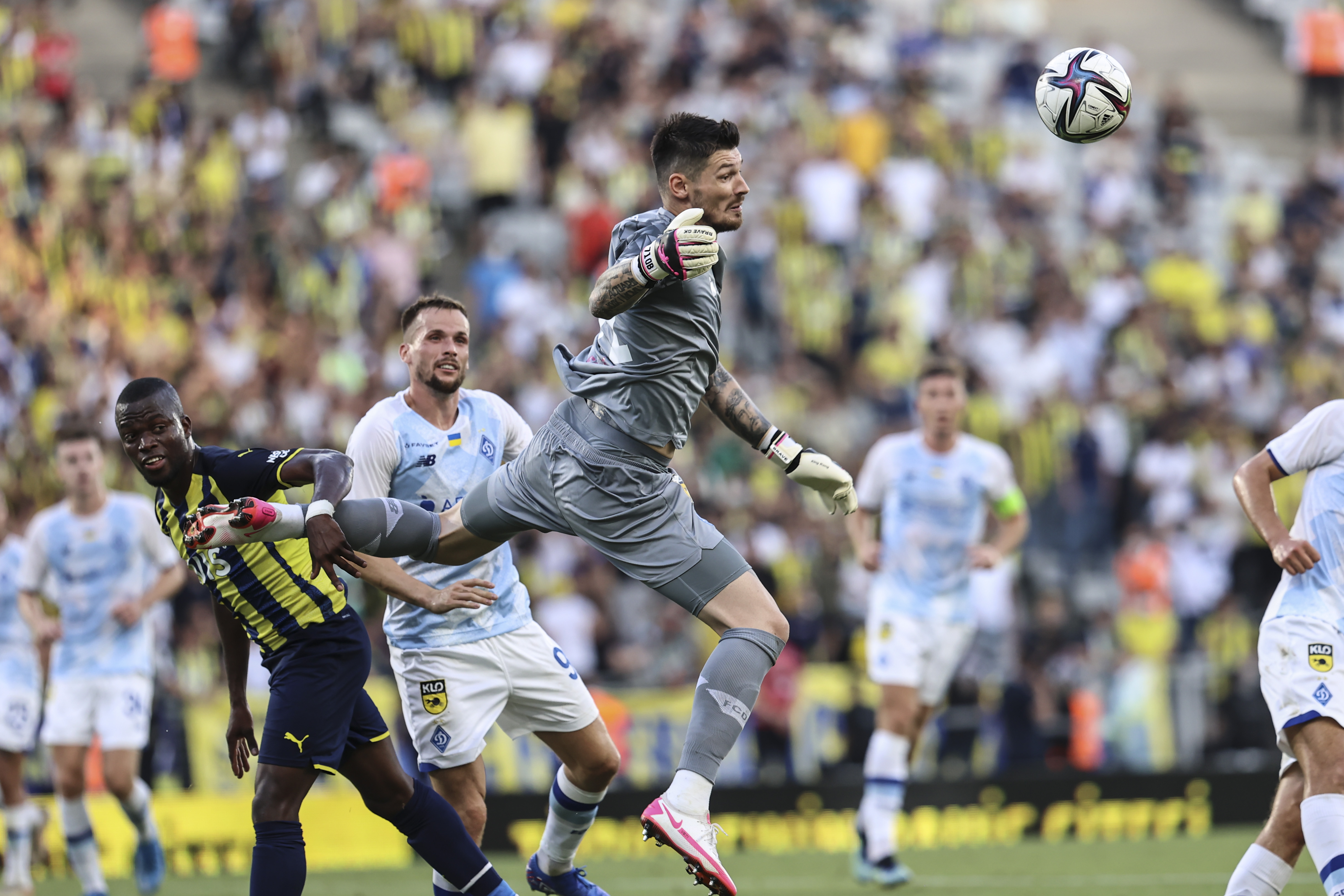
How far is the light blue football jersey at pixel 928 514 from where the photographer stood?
37.3 ft

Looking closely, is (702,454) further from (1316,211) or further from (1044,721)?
(1316,211)

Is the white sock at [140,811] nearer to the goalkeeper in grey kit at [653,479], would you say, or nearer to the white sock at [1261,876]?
the goalkeeper in grey kit at [653,479]

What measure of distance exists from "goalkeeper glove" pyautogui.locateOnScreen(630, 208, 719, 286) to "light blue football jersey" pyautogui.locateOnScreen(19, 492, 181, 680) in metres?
5.85

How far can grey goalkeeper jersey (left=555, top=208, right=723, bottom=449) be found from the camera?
666 centimetres

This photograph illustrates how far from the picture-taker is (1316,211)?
22719 mm

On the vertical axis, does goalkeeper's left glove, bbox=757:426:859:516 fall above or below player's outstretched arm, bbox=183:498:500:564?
above

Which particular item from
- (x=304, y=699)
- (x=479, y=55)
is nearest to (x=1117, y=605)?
(x=479, y=55)

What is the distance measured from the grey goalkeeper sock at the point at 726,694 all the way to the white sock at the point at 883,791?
4.45 m

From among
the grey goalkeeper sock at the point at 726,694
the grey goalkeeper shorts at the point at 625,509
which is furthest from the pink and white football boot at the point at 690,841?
the grey goalkeeper shorts at the point at 625,509

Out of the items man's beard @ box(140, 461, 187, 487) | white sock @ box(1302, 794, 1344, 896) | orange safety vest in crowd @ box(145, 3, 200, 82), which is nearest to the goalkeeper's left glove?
white sock @ box(1302, 794, 1344, 896)

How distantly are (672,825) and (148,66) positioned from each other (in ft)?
58.3

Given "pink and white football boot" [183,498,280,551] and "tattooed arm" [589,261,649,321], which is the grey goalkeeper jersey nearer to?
"tattooed arm" [589,261,649,321]

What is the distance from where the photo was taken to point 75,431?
10.7m

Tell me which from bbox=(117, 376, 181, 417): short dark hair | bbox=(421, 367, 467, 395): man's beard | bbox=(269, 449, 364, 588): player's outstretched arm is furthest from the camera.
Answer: bbox=(421, 367, 467, 395): man's beard
